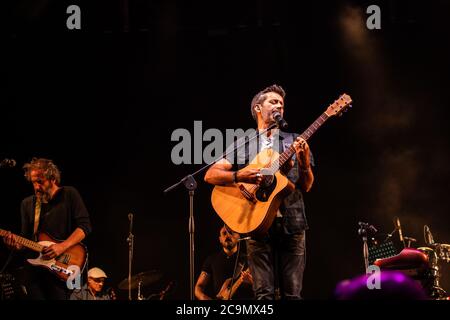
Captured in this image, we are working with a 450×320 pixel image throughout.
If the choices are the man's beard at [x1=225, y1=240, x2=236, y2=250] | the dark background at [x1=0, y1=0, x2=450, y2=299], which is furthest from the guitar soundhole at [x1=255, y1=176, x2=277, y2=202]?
the dark background at [x1=0, y1=0, x2=450, y2=299]

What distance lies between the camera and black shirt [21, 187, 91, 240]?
5367mm

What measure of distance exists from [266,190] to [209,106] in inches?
167

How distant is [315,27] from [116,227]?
4527 mm

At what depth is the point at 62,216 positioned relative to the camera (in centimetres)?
538

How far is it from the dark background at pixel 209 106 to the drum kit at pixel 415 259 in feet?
2.26

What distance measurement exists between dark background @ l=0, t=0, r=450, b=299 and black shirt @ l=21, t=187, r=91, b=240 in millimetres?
2995

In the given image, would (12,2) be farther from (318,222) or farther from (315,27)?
(318,222)

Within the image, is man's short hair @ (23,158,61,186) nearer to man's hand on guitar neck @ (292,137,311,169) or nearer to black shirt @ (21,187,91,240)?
black shirt @ (21,187,91,240)

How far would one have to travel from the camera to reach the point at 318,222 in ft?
26.0

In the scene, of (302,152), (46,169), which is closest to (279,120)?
(302,152)

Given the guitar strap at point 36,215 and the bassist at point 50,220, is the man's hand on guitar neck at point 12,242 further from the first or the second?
the guitar strap at point 36,215

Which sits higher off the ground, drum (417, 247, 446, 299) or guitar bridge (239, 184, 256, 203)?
guitar bridge (239, 184, 256, 203)
